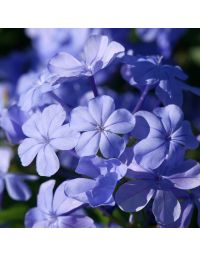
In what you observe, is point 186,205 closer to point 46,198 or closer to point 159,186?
point 159,186

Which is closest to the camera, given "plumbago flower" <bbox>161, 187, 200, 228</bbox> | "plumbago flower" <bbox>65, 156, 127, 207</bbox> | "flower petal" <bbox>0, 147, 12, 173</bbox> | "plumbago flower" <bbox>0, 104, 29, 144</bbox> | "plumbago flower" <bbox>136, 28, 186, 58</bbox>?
"plumbago flower" <bbox>65, 156, 127, 207</bbox>

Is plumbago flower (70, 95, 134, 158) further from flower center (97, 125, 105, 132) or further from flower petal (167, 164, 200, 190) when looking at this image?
flower petal (167, 164, 200, 190)

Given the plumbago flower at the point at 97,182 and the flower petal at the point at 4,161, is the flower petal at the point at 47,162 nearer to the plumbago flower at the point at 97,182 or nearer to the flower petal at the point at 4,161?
the plumbago flower at the point at 97,182

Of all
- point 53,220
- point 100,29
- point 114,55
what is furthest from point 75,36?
point 53,220

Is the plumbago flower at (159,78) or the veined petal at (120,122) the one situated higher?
the plumbago flower at (159,78)

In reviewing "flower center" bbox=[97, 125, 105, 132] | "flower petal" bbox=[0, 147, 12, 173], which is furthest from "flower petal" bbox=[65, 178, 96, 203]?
"flower petal" bbox=[0, 147, 12, 173]

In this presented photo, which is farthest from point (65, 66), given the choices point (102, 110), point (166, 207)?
point (166, 207)

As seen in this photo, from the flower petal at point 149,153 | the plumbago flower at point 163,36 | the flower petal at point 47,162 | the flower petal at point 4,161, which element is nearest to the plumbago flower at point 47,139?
the flower petal at point 47,162
